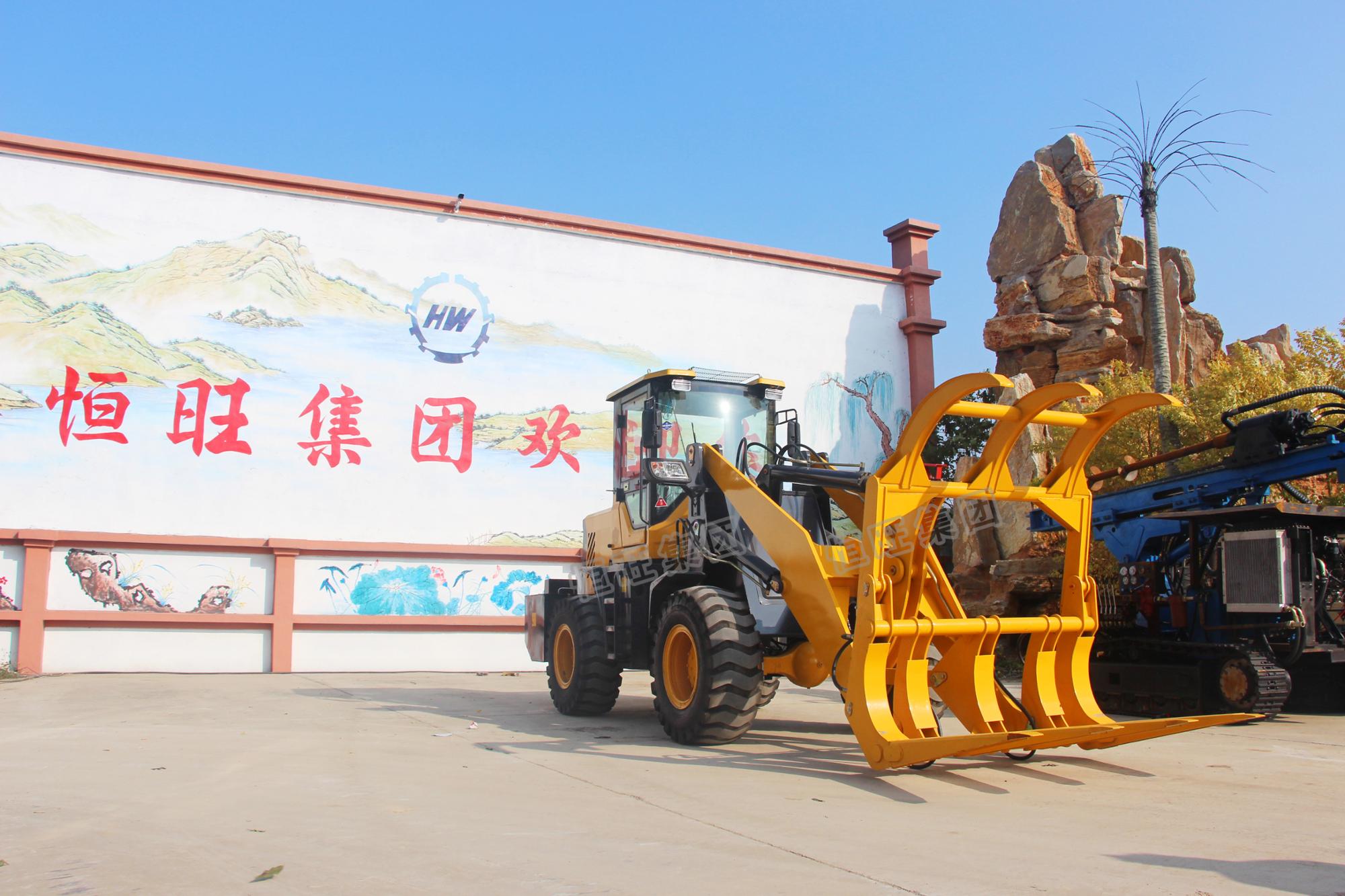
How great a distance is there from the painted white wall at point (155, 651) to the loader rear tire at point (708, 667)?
11.5 meters

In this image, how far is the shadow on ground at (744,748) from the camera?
7152 millimetres

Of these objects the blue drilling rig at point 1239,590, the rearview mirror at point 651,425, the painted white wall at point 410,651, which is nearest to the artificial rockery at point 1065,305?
the blue drilling rig at point 1239,590

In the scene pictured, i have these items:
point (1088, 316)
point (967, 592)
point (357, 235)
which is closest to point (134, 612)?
point (357, 235)

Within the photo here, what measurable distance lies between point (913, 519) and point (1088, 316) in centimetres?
1694

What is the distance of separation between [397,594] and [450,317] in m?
5.24

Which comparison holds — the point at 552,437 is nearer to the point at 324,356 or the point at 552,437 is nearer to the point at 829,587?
the point at 324,356

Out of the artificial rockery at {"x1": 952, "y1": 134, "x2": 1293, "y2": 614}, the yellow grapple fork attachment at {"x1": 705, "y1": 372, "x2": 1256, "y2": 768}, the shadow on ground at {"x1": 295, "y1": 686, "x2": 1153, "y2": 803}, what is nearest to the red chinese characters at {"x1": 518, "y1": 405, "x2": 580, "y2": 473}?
the artificial rockery at {"x1": 952, "y1": 134, "x2": 1293, "y2": 614}

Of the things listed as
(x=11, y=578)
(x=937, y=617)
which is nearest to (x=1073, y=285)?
(x=937, y=617)

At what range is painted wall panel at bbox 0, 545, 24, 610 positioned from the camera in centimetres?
1653

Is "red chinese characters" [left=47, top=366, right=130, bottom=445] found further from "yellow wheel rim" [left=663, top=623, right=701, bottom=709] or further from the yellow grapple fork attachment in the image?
the yellow grapple fork attachment

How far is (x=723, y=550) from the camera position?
8.82 m

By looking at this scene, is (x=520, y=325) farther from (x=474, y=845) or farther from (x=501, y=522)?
(x=474, y=845)

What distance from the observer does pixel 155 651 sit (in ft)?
56.4

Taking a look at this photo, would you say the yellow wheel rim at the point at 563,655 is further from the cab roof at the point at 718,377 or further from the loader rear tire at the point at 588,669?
the cab roof at the point at 718,377
